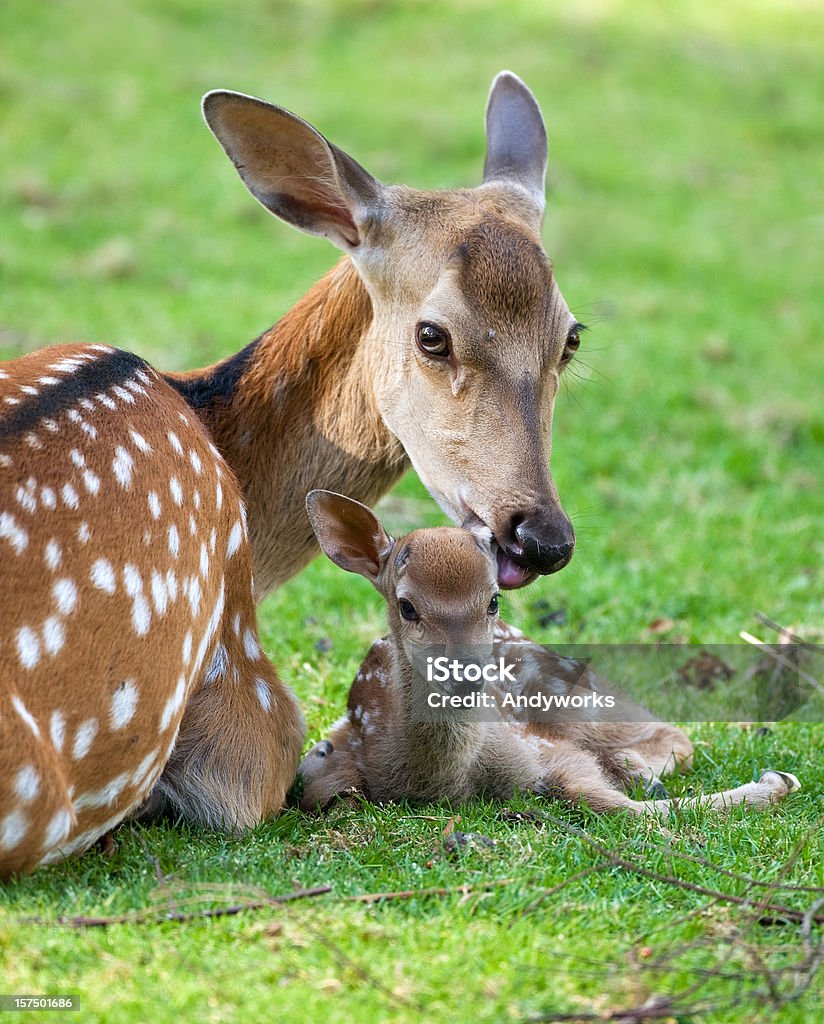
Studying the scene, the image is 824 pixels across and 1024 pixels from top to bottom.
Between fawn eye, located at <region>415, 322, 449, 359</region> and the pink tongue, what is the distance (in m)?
0.64

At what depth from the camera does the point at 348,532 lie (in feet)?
14.3

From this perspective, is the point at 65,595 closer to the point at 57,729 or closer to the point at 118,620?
the point at 118,620

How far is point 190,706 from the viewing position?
3.98m

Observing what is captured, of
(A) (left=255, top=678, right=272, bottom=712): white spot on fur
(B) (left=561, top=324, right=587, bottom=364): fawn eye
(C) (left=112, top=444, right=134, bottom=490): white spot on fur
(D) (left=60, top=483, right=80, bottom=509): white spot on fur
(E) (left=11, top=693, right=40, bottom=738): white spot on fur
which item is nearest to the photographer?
(E) (left=11, top=693, right=40, bottom=738): white spot on fur

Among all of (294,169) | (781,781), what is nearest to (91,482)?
(294,169)

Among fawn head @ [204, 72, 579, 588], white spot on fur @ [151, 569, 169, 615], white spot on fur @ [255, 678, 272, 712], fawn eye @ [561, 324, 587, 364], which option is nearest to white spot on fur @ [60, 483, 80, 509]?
white spot on fur @ [151, 569, 169, 615]

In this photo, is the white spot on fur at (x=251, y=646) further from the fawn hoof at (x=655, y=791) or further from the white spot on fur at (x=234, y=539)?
the fawn hoof at (x=655, y=791)

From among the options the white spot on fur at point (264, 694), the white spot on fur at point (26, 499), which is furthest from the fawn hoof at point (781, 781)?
the white spot on fur at point (26, 499)

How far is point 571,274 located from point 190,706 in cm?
902

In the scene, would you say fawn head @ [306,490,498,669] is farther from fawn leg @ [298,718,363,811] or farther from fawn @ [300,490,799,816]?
fawn leg @ [298,718,363,811]

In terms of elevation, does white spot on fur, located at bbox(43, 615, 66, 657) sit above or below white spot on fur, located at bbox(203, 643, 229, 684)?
above

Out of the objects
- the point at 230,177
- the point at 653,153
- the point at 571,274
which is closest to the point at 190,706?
the point at 571,274

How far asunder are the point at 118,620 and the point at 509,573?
1.16 metres

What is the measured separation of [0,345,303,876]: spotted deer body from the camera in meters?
3.27
